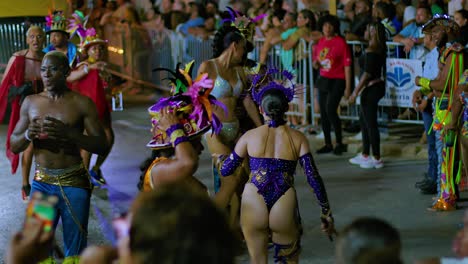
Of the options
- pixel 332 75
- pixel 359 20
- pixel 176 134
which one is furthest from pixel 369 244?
pixel 359 20

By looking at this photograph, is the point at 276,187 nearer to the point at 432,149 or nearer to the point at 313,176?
the point at 313,176

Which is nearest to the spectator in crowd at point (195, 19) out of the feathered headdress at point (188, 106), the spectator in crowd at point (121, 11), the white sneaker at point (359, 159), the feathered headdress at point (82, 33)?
the spectator in crowd at point (121, 11)

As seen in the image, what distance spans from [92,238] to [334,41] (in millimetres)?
5114

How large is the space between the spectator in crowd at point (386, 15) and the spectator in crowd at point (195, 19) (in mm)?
5035

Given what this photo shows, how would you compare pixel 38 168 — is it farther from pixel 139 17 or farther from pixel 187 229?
pixel 139 17

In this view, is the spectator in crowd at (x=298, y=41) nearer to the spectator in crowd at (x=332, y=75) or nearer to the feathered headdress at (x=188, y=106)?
the spectator in crowd at (x=332, y=75)

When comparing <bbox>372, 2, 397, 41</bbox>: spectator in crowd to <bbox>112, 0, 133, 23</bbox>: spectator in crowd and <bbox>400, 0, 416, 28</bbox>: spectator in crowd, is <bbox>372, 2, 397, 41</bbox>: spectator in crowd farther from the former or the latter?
<bbox>112, 0, 133, 23</bbox>: spectator in crowd

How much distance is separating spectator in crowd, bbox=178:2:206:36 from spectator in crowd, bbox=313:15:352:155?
16.3 feet

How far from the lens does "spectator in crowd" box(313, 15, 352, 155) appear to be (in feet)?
39.9

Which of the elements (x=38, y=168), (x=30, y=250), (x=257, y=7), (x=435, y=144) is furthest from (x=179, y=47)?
(x=30, y=250)

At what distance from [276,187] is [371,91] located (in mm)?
5425

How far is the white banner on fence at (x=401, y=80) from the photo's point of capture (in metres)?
12.1

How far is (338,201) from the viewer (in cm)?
990

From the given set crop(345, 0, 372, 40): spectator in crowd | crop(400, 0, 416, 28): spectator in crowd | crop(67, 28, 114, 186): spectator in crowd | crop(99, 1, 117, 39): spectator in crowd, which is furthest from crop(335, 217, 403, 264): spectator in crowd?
crop(99, 1, 117, 39): spectator in crowd
